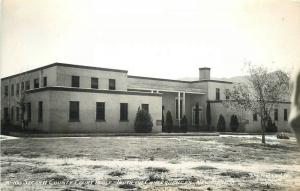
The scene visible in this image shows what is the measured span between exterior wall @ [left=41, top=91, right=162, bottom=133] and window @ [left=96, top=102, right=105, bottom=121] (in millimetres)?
158

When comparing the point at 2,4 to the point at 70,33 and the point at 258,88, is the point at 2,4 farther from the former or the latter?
the point at 258,88

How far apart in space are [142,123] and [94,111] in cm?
213

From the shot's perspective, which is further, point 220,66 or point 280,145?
point 280,145

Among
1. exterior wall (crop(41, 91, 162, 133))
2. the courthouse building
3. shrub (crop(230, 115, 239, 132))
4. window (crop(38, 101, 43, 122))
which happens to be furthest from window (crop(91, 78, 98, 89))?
shrub (crop(230, 115, 239, 132))

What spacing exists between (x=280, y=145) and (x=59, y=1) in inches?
310

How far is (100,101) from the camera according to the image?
16625mm

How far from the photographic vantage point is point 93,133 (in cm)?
1451

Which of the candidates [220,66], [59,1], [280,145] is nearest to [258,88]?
[280,145]

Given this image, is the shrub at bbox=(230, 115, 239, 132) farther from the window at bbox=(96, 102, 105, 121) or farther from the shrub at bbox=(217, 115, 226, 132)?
the window at bbox=(96, 102, 105, 121)

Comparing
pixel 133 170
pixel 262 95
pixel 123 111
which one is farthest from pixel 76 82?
pixel 133 170

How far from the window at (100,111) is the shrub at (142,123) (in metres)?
1.48

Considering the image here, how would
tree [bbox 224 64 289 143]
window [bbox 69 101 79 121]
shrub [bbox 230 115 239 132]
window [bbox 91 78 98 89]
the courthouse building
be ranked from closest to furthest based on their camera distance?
the courthouse building → tree [bbox 224 64 289 143] → window [bbox 69 101 79 121] → shrub [bbox 230 115 239 132] → window [bbox 91 78 98 89]

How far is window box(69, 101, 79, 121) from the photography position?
44.8 ft

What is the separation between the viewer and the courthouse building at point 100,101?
9703 mm
